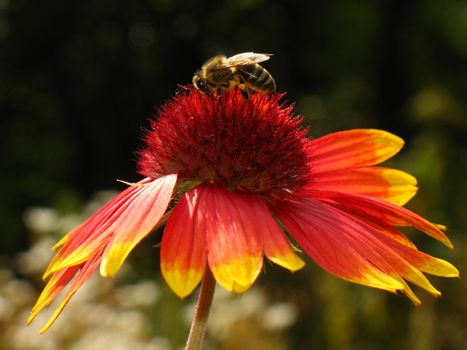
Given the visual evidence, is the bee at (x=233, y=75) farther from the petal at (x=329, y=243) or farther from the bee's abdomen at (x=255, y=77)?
the petal at (x=329, y=243)

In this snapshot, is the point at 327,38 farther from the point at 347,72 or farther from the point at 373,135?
the point at 373,135

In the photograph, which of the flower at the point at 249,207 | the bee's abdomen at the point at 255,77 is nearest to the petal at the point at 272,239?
the flower at the point at 249,207

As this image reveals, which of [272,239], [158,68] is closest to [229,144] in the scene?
[272,239]

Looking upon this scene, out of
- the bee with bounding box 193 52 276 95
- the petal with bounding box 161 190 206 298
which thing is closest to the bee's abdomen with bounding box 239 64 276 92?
the bee with bounding box 193 52 276 95

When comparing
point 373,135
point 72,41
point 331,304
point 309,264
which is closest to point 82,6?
point 72,41

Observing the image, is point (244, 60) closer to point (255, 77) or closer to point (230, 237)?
point (255, 77)
